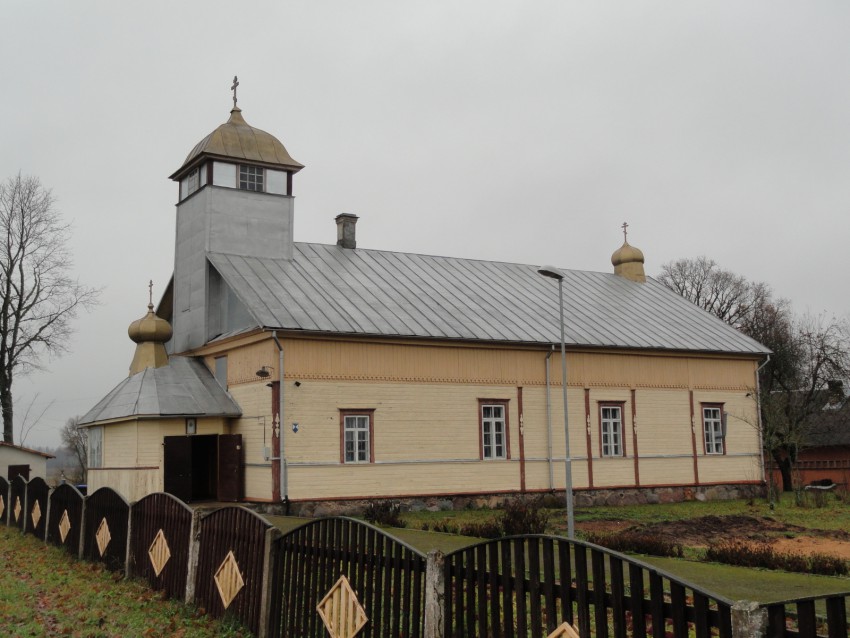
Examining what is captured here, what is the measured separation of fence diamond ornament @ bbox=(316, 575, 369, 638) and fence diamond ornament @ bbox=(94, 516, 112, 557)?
6.80 meters

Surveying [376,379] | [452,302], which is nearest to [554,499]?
[376,379]

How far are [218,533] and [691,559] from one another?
7.87 meters

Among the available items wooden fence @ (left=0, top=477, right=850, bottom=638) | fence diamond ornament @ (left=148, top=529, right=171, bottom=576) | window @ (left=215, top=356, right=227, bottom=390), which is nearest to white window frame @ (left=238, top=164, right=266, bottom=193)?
window @ (left=215, top=356, right=227, bottom=390)

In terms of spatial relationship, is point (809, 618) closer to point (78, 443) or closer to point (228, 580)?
point (228, 580)

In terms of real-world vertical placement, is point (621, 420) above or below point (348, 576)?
above

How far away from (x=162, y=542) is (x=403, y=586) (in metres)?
5.35

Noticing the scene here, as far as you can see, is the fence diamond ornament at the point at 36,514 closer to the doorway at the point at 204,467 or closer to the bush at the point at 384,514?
the doorway at the point at 204,467

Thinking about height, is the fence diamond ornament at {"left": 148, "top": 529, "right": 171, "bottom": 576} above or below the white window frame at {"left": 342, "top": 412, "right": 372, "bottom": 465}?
below

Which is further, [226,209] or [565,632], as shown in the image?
[226,209]

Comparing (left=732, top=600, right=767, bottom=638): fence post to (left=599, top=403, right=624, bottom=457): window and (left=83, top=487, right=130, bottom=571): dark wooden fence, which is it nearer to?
(left=83, top=487, right=130, bottom=571): dark wooden fence

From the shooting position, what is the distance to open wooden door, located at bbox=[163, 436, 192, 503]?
2234cm

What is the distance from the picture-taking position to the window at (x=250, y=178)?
87.8ft

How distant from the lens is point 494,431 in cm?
2500

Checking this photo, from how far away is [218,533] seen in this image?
33.1 ft
